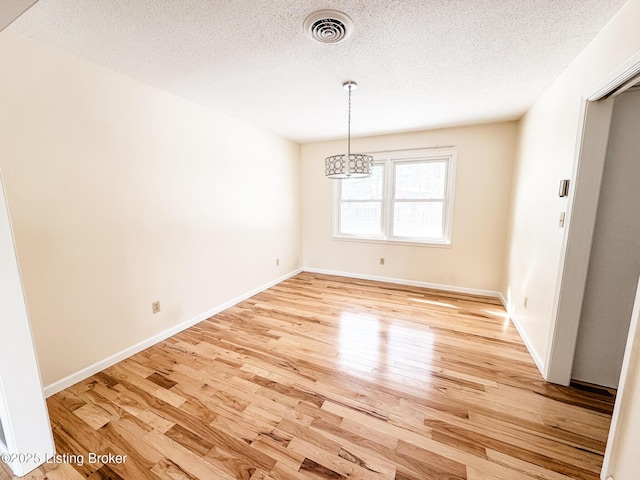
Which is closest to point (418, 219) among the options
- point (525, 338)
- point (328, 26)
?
point (525, 338)

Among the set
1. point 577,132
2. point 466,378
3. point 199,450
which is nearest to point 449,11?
point 577,132

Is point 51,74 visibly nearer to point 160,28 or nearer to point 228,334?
point 160,28

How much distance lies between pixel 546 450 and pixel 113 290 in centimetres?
311

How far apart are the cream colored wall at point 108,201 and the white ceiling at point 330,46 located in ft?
0.83

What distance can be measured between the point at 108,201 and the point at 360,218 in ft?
11.3

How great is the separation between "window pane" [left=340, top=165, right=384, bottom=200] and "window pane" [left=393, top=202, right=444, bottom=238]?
0.42 m

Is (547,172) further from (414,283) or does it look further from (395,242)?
(414,283)

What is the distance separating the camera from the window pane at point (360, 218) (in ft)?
14.6

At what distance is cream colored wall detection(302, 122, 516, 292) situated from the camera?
3.56 m

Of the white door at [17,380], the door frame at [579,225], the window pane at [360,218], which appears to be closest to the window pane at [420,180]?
the window pane at [360,218]

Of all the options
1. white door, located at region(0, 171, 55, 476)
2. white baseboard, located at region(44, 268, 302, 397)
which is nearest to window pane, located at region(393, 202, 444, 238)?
white baseboard, located at region(44, 268, 302, 397)

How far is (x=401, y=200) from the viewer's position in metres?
4.21

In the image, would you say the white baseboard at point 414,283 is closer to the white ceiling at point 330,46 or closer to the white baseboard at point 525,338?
the white baseboard at point 525,338

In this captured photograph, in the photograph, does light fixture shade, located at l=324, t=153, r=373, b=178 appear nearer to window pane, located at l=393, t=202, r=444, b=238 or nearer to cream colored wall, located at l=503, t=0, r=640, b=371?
cream colored wall, located at l=503, t=0, r=640, b=371
